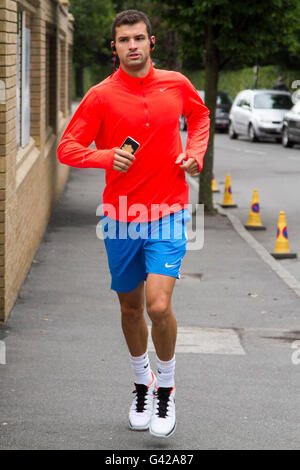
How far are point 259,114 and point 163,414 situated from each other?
2814 cm

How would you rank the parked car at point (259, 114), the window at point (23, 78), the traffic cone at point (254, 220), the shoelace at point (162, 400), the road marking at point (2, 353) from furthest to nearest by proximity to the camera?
the parked car at point (259, 114) → the traffic cone at point (254, 220) → the window at point (23, 78) → the road marking at point (2, 353) → the shoelace at point (162, 400)

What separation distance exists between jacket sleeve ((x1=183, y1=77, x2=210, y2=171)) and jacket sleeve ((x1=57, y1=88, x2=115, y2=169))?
520 mm

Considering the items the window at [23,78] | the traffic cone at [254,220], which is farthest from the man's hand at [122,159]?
the traffic cone at [254,220]

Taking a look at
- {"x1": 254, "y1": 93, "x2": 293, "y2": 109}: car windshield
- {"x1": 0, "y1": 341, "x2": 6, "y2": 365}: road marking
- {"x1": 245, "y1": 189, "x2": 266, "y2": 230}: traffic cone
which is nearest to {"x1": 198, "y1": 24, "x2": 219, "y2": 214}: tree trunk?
{"x1": 245, "y1": 189, "x2": 266, "y2": 230}: traffic cone

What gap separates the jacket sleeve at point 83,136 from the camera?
4676mm

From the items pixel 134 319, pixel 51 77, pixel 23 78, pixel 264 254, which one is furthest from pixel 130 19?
pixel 51 77

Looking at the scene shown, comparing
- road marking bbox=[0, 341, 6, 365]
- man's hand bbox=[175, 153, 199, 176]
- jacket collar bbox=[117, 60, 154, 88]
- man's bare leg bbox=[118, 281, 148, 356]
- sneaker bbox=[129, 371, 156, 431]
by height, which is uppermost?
jacket collar bbox=[117, 60, 154, 88]

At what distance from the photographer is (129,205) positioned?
4.83 metres

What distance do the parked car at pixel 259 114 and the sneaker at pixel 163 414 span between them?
90.9 feet

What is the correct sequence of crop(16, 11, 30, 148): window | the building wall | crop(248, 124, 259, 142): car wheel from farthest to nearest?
crop(248, 124, 259, 142): car wheel
crop(16, 11, 30, 148): window
the building wall

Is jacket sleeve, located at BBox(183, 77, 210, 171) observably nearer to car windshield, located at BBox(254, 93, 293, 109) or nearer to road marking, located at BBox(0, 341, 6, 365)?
road marking, located at BBox(0, 341, 6, 365)

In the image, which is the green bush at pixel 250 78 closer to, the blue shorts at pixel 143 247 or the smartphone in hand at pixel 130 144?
the blue shorts at pixel 143 247

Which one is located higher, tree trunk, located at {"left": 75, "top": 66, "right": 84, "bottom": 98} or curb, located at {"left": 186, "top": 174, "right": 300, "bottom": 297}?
curb, located at {"left": 186, "top": 174, "right": 300, "bottom": 297}

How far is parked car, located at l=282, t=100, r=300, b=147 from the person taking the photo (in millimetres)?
29344
